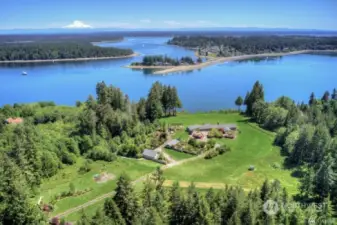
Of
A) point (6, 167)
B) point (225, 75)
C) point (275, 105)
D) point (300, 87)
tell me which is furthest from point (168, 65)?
point (6, 167)

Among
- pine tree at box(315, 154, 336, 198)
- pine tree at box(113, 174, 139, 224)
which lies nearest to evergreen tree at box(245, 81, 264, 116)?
pine tree at box(315, 154, 336, 198)

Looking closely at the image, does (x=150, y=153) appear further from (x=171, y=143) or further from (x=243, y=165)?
(x=243, y=165)

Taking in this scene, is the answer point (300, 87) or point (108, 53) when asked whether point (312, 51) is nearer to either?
point (300, 87)

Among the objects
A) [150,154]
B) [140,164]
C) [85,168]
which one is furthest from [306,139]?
[85,168]

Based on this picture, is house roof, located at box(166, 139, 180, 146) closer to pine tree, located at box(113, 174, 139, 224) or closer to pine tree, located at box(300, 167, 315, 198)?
pine tree, located at box(113, 174, 139, 224)

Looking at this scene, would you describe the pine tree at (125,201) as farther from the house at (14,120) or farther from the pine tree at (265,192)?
the house at (14,120)

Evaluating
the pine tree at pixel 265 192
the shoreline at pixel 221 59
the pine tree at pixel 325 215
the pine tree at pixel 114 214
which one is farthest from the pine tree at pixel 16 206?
the shoreline at pixel 221 59
